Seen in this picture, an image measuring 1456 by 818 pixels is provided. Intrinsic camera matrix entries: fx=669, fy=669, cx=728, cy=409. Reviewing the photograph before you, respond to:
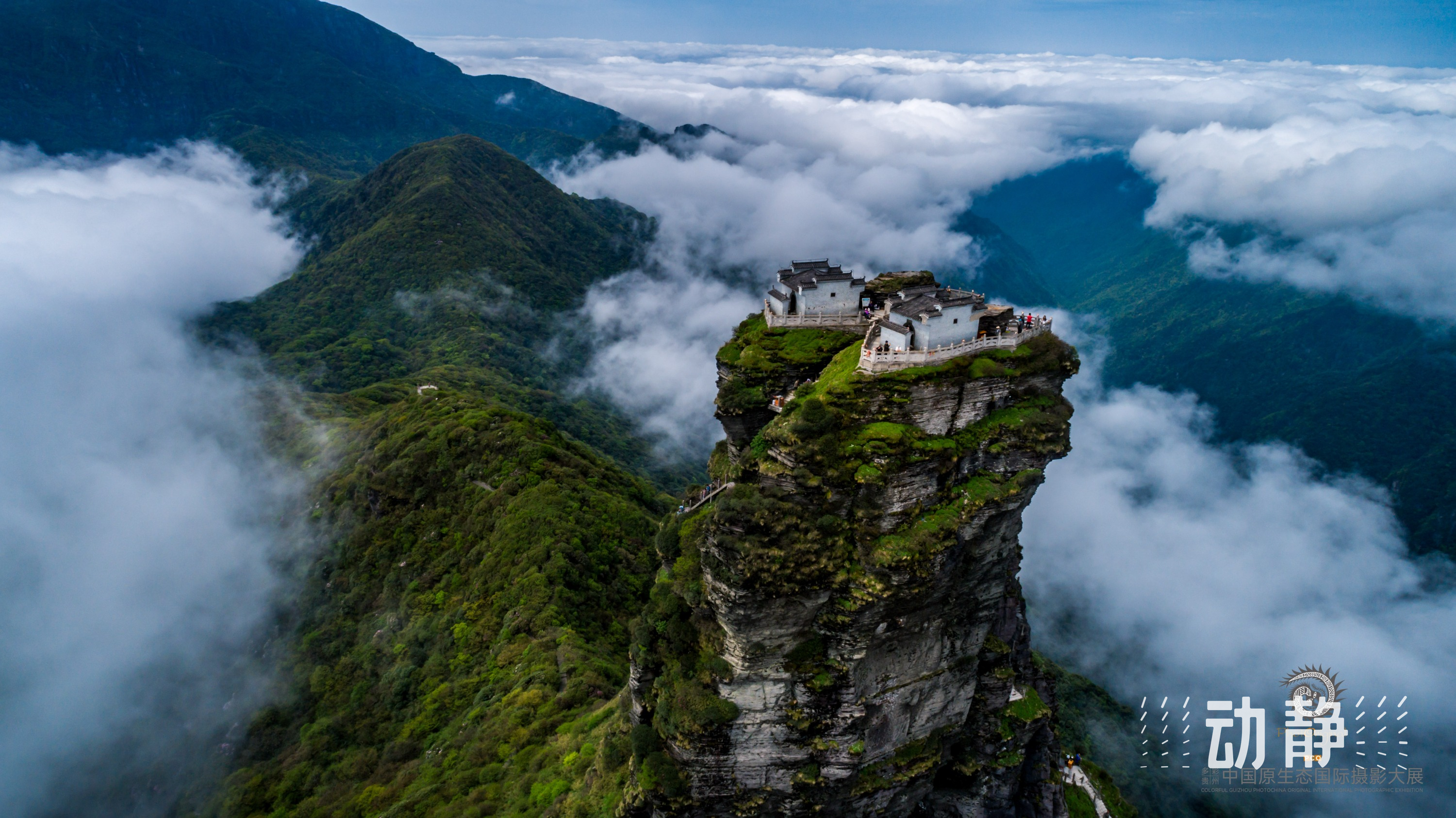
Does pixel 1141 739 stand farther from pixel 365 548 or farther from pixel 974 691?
pixel 365 548

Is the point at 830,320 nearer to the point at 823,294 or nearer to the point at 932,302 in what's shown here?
the point at 823,294

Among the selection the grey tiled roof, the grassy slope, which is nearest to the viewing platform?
the grey tiled roof

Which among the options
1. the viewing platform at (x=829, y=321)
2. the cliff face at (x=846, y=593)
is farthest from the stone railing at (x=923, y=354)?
the viewing platform at (x=829, y=321)

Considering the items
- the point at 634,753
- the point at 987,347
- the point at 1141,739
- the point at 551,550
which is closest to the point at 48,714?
the point at 551,550

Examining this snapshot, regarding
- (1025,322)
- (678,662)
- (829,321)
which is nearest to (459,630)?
(678,662)

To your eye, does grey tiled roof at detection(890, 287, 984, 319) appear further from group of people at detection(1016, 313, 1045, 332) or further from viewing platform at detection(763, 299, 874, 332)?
viewing platform at detection(763, 299, 874, 332)
